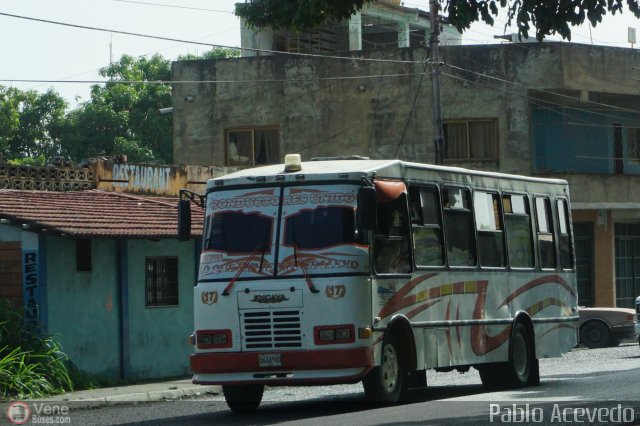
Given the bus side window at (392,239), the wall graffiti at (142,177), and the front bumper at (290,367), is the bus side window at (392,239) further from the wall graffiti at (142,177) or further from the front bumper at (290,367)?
the wall graffiti at (142,177)

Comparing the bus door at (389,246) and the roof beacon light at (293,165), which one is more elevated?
the roof beacon light at (293,165)

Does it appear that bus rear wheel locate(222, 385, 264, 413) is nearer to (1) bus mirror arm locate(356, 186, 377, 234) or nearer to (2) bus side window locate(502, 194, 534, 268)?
(1) bus mirror arm locate(356, 186, 377, 234)

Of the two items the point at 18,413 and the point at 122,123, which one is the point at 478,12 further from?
the point at 122,123

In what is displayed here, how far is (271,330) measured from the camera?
15414mm

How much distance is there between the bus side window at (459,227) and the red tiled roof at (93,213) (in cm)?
672

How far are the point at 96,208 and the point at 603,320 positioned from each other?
45.4ft

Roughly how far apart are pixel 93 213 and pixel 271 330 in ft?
29.5

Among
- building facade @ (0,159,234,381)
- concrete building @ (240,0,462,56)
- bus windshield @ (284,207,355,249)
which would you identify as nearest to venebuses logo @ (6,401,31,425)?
building facade @ (0,159,234,381)

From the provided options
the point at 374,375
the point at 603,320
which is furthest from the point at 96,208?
the point at 603,320

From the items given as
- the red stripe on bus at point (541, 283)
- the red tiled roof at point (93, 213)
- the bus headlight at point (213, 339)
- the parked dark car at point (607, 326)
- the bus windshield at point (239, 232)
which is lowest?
the parked dark car at point (607, 326)

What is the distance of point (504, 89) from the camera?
130ft

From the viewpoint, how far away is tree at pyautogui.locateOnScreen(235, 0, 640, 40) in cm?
1419

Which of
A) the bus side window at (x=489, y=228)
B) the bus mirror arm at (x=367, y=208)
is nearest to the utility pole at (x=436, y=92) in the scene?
the bus side window at (x=489, y=228)

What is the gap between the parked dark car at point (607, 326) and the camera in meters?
31.9
